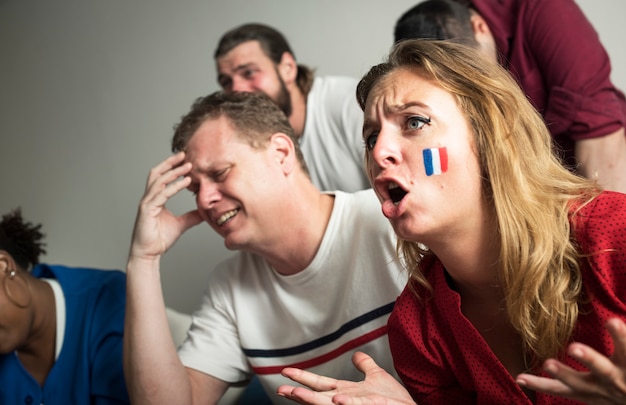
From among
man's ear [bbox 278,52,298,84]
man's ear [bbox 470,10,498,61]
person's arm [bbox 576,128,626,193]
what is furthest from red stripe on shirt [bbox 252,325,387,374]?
man's ear [bbox 278,52,298,84]

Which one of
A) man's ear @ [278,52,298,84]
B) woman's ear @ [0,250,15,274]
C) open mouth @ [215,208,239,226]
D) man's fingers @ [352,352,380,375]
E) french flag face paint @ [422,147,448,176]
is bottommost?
man's fingers @ [352,352,380,375]

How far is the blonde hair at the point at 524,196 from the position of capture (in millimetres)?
1012

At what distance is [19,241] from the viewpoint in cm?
196

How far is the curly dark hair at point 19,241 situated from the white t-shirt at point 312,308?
628 mm

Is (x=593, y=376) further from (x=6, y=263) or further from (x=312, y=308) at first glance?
(x=6, y=263)

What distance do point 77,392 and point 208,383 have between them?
16.1 inches

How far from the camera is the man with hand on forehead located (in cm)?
148

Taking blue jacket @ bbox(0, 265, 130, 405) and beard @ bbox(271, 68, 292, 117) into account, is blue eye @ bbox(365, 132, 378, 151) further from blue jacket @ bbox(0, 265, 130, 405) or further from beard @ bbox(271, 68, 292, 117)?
beard @ bbox(271, 68, 292, 117)

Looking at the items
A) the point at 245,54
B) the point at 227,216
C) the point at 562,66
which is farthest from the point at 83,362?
the point at 562,66

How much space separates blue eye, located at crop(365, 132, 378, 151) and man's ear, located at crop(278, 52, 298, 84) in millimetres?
1326

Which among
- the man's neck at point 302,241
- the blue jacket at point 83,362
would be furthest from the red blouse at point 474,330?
the blue jacket at point 83,362

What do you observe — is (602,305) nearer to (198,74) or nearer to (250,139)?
(250,139)

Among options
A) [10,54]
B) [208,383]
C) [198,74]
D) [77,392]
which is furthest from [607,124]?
[10,54]

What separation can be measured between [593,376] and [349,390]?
39cm
